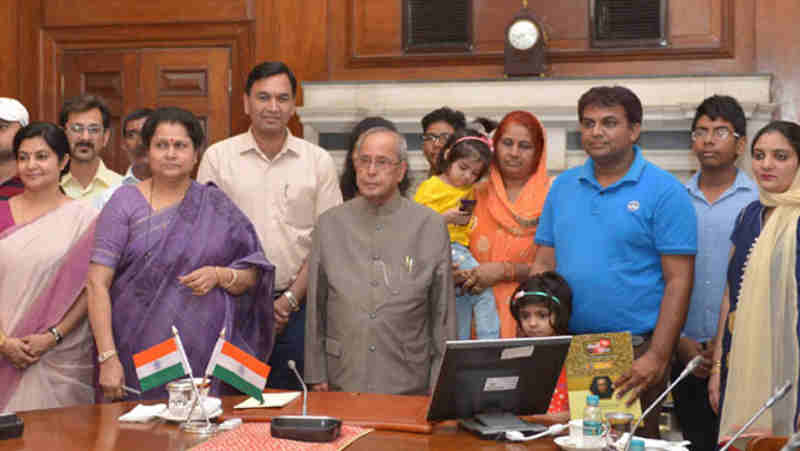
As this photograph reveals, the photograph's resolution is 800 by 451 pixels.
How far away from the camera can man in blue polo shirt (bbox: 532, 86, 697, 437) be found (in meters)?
2.80

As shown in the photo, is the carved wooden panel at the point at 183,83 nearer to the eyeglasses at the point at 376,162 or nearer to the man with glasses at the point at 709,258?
the eyeglasses at the point at 376,162

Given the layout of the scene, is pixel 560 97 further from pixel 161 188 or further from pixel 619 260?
pixel 161 188

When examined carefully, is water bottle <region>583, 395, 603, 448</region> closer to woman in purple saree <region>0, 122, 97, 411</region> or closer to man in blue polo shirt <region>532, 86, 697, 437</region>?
man in blue polo shirt <region>532, 86, 697, 437</region>

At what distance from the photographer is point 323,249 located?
9.95 feet

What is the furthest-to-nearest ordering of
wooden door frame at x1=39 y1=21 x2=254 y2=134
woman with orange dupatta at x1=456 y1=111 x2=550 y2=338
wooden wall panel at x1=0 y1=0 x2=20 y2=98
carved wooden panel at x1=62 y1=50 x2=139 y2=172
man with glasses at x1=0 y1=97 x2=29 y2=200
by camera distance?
wooden wall panel at x1=0 y1=0 x2=20 y2=98
carved wooden panel at x1=62 y1=50 x2=139 y2=172
wooden door frame at x1=39 y1=21 x2=254 y2=134
man with glasses at x1=0 y1=97 x2=29 y2=200
woman with orange dupatta at x1=456 y1=111 x2=550 y2=338

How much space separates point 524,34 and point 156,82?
2.25 m

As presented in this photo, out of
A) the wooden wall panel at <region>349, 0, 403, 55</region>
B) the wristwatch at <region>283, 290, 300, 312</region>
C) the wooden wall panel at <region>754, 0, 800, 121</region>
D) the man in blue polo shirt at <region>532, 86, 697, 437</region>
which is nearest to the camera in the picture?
the man in blue polo shirt at <region>532, 86, 697, 437</region>

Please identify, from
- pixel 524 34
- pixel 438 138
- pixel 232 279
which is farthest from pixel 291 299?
pixel 524 34

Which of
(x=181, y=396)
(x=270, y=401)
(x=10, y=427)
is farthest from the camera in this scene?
(x=270, y=401)

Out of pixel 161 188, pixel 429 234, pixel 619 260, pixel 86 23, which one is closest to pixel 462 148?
pixel 429 234

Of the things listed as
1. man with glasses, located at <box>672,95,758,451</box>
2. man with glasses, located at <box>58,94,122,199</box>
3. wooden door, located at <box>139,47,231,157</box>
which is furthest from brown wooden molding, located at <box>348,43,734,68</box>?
man with glasses, located at <box>58,94,122,199</box>

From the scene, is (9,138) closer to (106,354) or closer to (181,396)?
(106,354)

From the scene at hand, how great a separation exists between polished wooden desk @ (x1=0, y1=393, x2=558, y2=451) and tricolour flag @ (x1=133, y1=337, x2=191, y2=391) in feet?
0.37

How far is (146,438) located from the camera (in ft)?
7.16
